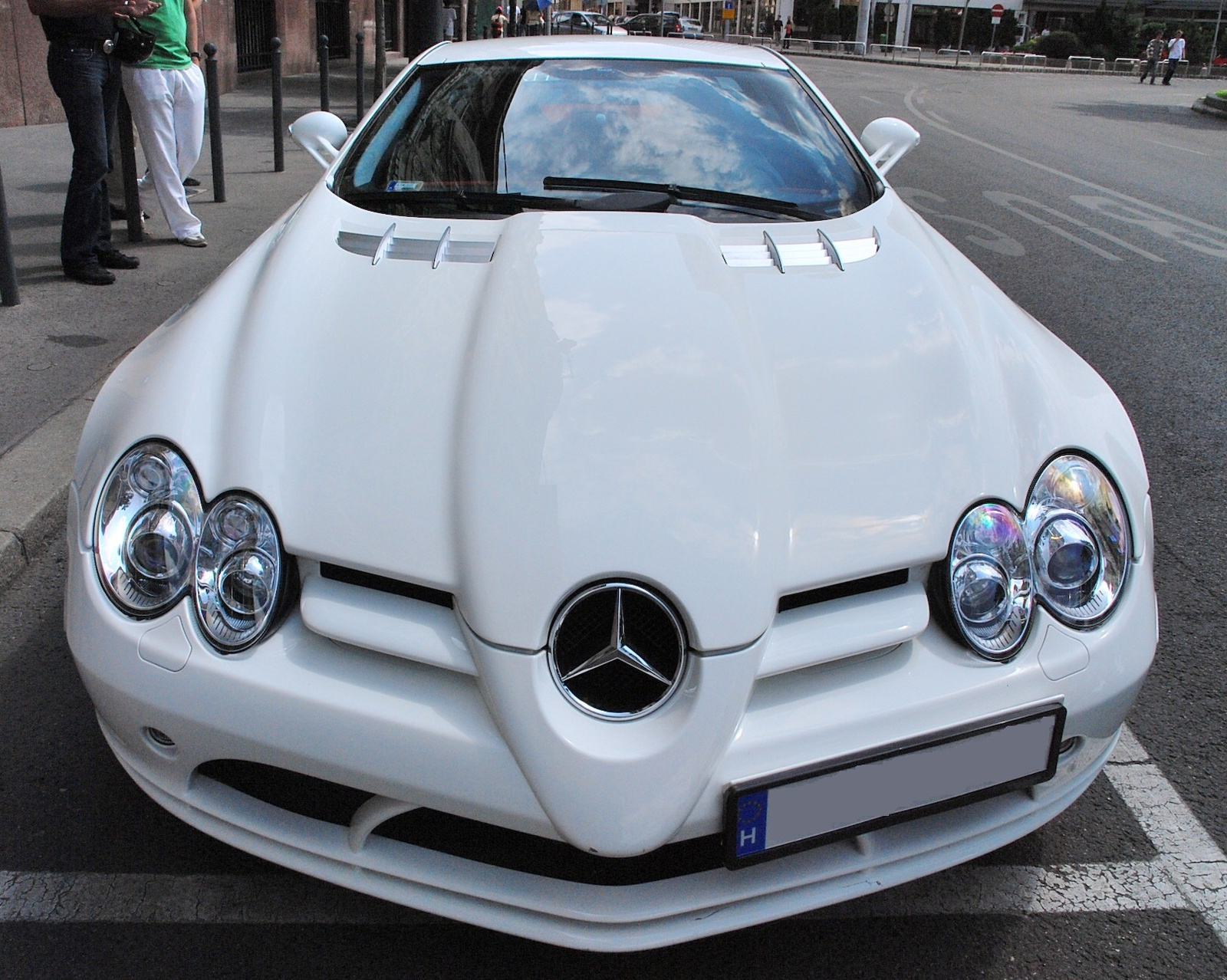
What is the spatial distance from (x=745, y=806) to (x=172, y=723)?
897 mm

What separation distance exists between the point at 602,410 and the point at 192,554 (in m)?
0.71

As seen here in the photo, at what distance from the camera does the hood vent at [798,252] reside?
2.42m

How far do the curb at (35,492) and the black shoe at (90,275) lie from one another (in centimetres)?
207

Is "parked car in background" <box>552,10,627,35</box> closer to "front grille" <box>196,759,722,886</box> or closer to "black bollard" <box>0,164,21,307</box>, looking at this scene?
"black bollard" <box>0,164,21,307</box>

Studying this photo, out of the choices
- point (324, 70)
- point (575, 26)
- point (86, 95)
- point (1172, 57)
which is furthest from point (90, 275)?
point (1172, 57)

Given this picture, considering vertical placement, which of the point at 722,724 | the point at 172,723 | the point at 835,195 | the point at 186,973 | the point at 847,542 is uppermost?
the point at 835,195

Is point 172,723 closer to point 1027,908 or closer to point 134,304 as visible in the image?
point 1027,908

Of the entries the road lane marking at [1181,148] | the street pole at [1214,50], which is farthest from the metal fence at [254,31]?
the street pole at [1214,50]

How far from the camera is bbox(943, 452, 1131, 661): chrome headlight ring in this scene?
71.2 inches

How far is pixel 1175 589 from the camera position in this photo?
10.7 feet

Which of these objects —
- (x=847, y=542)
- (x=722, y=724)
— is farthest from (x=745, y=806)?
(x=847, y=542)

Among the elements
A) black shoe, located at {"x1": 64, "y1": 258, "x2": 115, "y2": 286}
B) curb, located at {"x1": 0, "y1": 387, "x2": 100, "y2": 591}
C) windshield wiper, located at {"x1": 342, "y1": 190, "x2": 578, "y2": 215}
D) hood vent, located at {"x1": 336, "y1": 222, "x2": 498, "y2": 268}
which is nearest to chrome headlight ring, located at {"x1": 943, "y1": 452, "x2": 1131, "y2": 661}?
hood vent, located at {"x1": 336, "y1": 222, "x2": 498, "y2": 268}

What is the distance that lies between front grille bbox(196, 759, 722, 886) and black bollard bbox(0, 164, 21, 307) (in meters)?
4.08

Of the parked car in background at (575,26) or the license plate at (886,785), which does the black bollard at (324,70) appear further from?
the parked car in background at (575,26)
